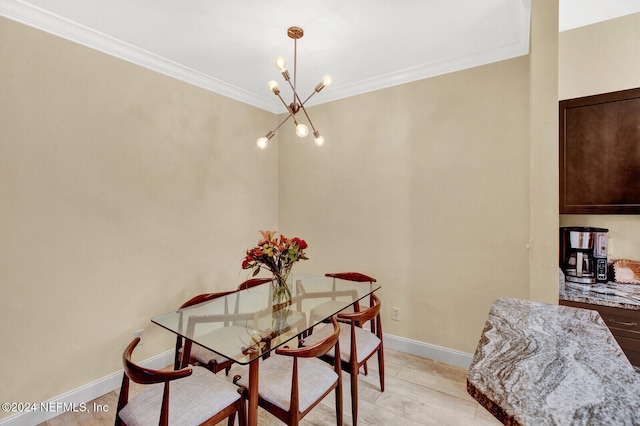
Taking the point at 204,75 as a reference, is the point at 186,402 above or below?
below

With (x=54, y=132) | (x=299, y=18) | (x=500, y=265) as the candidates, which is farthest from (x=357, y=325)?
(x=54, y=132)

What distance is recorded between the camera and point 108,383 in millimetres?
2283

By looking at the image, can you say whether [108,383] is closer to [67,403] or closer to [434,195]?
[67,403]

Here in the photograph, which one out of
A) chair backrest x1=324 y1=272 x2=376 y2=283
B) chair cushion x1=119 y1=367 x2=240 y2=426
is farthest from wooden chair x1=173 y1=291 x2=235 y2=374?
chair backrest x1=324 y1=272 x2=376 y2=283

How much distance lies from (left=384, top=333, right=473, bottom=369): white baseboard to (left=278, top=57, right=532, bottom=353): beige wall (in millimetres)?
59

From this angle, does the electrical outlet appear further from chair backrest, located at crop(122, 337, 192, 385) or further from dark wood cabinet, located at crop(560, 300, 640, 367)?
chair backrest, located at crop(122, 337, 192, 385)

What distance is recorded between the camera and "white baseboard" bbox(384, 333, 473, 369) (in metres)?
2.59

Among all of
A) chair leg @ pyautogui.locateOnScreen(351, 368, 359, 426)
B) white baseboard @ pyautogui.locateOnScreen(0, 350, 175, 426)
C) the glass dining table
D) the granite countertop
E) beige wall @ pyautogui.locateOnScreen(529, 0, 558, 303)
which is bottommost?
white baseboard @ pyautogui.locateOnScreen(0, 350, 175, 426)

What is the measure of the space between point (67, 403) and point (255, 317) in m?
1.46

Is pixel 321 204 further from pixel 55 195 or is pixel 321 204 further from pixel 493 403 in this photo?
pixel 493 403

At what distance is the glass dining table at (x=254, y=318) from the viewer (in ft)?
5.00

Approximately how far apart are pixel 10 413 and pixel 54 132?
1.78 m

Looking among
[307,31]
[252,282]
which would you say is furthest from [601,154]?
[252,282]

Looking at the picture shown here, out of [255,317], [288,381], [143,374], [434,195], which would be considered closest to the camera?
[143,374]
